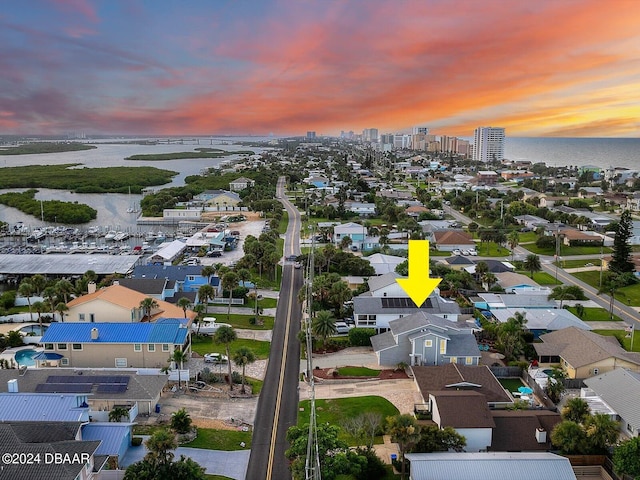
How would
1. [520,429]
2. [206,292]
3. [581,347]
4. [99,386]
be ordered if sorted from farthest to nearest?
[206,292], [581,347], [99,386], [520,429]

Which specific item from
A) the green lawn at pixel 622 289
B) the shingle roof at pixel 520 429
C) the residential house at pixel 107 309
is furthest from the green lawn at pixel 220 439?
the green lawn at pixel 622 289

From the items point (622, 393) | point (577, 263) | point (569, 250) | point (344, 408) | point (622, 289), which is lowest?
point (344, 408)

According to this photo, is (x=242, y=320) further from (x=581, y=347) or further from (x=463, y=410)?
(x=581, y=347)

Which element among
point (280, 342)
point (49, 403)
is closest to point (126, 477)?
point (49, 403)

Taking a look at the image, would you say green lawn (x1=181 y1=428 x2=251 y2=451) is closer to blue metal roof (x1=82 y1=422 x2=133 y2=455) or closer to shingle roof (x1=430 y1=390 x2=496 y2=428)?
blue metal roof (x1=82 y1=422 x2=133 y2=455)

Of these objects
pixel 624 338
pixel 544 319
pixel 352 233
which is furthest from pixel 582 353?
pixel 352 233

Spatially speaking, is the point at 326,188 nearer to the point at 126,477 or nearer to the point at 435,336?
the point at 435,336
